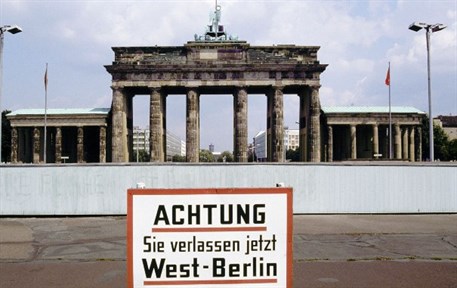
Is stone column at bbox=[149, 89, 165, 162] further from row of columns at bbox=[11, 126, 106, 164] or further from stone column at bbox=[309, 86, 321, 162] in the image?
stone column at bbox=[309, 86, 321, 162]

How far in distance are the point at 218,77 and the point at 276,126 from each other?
37.7 feet

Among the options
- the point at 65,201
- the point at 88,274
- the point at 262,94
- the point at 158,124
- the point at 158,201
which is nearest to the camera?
the point at 158,201

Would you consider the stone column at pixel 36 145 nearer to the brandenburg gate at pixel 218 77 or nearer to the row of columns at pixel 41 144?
the row of columns at pixel 41 144

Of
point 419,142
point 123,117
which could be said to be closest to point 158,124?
point 123,117

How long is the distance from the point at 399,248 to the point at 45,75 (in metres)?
52.9

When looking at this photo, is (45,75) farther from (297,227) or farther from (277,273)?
(277,273)

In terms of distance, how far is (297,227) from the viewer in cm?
1675

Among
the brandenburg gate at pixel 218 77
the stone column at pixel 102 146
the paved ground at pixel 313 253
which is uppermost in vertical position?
the brandenburg gate at pixel 218 77

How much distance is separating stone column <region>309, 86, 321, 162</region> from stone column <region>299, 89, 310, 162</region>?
1.11m

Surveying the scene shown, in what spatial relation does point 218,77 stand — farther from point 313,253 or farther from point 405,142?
point 313,253

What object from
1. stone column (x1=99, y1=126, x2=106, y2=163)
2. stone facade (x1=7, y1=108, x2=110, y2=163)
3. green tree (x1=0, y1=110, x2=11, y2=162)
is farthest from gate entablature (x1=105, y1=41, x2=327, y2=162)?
green tree (x1=0, y1=110, x2=11, y2=162)

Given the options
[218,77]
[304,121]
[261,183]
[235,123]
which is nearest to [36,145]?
[218,77]

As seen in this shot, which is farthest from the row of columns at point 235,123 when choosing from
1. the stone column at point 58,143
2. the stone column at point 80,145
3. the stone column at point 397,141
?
the stone column at point 397,141

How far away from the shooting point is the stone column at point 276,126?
227 feet
